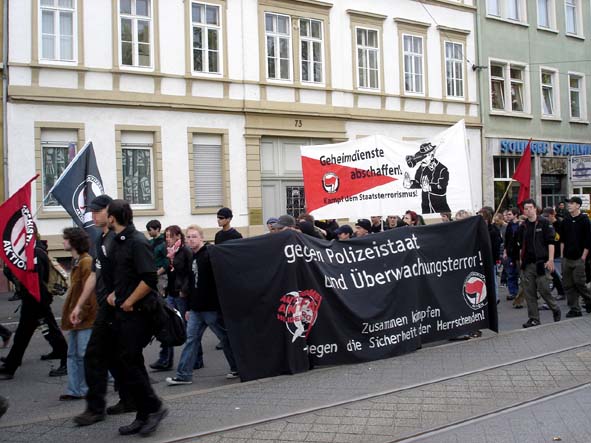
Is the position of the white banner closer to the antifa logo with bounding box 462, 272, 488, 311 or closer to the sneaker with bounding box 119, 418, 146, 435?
the antifa logo with bounding box 462, 272, 488, 311

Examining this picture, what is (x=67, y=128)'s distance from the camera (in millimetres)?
19672

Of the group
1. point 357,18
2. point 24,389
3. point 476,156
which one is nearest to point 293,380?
point 24,389

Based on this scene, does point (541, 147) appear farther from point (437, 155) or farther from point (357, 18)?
point (437, 155)

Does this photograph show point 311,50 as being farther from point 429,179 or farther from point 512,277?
point 429,179

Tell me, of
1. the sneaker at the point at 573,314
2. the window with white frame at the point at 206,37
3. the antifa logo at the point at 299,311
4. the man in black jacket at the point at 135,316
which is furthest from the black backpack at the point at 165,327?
the window with white frame at the point at 206,37

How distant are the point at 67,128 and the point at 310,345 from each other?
44.5 ft

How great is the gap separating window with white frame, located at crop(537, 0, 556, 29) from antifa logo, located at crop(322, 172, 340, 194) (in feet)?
79.4

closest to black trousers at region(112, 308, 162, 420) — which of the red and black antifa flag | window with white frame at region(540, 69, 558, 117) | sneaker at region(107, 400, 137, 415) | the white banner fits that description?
sneaker at region(107, 400, 137, 415)

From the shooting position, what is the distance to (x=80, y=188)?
433 inches

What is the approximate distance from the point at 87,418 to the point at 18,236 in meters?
3.07

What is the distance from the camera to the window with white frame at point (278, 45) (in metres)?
23.5

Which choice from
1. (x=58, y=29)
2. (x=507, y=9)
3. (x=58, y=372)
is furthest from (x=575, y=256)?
(x=507, y=9)

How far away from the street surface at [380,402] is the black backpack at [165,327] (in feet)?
2.36

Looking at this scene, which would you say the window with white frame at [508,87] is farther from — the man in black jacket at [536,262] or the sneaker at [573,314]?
the man in black jacket at [536,262]
